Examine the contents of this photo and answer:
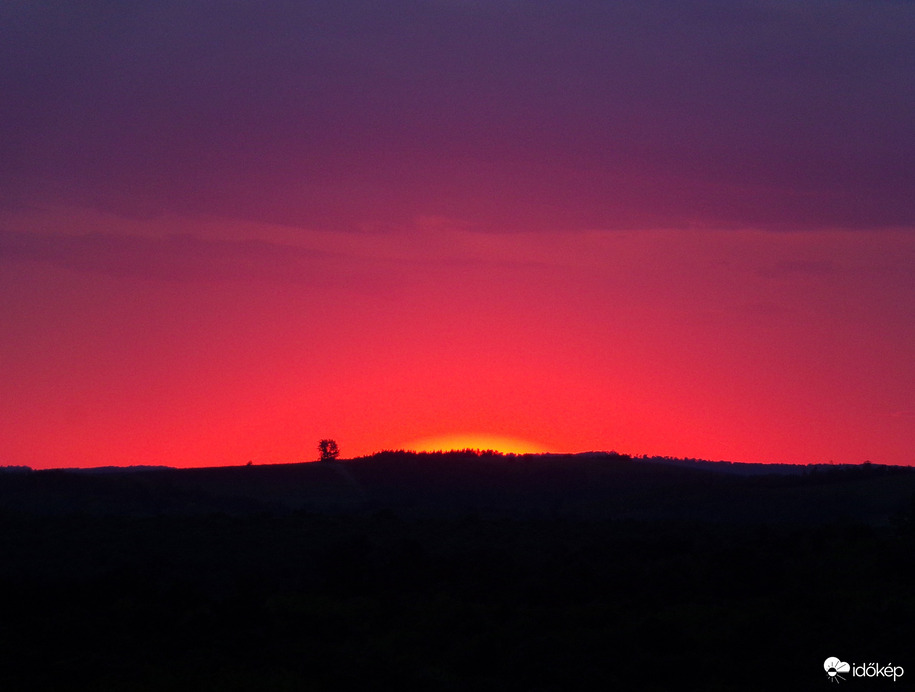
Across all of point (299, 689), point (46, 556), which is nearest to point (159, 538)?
point (46, 556)

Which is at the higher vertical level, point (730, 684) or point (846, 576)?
point (846, 576)

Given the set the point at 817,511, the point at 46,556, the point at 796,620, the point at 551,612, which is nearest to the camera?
the point at 796,620

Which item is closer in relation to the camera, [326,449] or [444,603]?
[444,603]

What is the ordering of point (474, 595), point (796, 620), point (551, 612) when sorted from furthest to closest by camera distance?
point (474, 595) → point (551, 612) → point (796, 620)

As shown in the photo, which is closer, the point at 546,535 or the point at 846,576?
the point at 846,576

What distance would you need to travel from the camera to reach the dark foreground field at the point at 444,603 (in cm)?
2238

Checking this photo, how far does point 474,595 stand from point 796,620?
895 centimetres

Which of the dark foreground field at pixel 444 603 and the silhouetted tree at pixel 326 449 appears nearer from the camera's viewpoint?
the dark foreground field at pixel 444 603

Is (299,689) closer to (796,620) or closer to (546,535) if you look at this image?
(796,620)

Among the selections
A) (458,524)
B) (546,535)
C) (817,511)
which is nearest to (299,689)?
(546,535)

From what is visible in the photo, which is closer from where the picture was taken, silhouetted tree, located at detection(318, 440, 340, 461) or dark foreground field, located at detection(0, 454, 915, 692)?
dark foreground field, located at detection(0, 454, 915, 692)

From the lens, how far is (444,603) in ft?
95.0

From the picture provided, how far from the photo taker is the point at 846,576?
30.8 meters

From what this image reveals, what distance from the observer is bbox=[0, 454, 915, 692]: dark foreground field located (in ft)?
73.4
